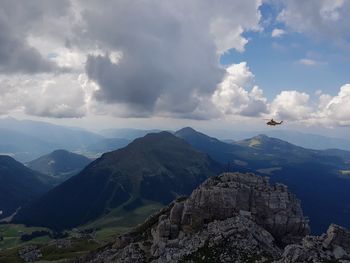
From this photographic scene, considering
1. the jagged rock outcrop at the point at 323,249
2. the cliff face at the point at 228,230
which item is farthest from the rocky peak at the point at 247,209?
the jagged rock outcrop at the point at 323,249

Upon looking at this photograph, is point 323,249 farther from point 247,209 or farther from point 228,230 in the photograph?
point 247,209

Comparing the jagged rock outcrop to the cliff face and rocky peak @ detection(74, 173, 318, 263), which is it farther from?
rocky peak @ detection(74, 173, 318, 263)

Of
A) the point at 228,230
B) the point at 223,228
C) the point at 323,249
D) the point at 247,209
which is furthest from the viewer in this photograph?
the point at 247,209

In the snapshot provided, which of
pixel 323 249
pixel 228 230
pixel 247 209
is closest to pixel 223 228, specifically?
pixel 228 230

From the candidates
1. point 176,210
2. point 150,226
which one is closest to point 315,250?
point 176,210

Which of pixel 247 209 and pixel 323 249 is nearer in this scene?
pixel 323 249

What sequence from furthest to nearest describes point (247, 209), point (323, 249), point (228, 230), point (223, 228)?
point (247, 209) < point (223, 228) < point (228, 230) < point (323, 249)

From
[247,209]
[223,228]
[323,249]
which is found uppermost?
[323,249]

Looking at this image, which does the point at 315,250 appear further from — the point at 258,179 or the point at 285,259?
the point at 258,179
